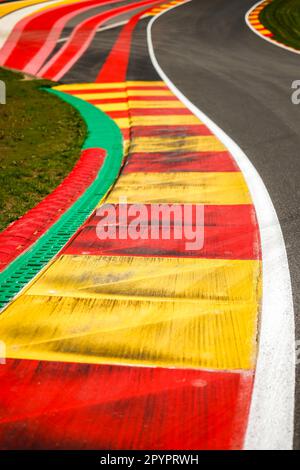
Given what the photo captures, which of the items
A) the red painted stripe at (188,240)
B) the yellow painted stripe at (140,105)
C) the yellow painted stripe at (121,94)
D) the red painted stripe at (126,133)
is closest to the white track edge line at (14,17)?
the yellow painted stripe at (121,94)

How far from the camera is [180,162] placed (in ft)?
23.7

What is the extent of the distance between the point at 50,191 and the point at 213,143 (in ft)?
8.28

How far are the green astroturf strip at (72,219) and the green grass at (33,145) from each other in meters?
0.34

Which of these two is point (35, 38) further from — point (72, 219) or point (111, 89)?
point (72, 219)

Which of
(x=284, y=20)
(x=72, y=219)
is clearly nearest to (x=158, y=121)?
(x=72, y=219)

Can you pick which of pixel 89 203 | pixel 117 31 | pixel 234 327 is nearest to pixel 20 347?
pixel 234 327

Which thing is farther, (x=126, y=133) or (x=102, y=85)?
(x=102, y=85)

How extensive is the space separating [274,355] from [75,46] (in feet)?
52.3

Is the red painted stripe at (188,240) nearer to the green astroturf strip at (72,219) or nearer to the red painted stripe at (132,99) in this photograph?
the green astroturf strip at (72,219)

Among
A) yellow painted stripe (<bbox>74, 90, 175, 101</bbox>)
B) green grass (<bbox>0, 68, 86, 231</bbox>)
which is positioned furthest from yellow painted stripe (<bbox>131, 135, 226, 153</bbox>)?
yellow painted stripe (<bbox>74, 90, 175, 101</bbox>)

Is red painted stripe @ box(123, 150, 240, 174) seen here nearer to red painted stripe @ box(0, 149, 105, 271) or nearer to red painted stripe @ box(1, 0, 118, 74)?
red painted stripe @ box(0, 149, 105, 271)

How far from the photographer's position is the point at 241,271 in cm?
432

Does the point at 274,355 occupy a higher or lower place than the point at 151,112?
higher
